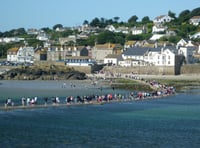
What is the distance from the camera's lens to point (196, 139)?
24.4 meters

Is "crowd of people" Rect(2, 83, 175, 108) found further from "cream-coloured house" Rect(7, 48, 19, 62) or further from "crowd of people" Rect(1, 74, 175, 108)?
"cream-coloured house" Rect(7, 48, 19, 62)

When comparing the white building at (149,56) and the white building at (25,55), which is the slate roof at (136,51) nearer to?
the white building at (149,56)

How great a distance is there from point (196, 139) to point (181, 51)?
4998 cm

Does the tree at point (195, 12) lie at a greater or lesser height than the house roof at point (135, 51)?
greater

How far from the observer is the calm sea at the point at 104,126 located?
23328mm

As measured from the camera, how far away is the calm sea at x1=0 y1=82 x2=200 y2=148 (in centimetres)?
2333

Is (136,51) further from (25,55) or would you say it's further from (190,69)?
(25,55)

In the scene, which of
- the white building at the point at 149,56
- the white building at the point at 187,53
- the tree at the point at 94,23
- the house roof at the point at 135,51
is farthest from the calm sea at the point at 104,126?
the tree at the point at 94,23

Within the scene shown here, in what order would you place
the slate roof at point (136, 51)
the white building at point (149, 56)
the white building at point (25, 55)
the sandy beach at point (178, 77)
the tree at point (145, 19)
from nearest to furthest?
1. the sandy beach at point (178, 77)
2. the white building at point (149, 56)
3. the slate roof at point (136, 51)
4. the white building at point (25, 55)
5. the tree at point (145, 19)

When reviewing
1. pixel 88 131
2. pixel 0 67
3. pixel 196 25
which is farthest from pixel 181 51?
pixel 88 131

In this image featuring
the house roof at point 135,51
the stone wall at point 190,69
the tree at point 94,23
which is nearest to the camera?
the stone wall at point 190,69

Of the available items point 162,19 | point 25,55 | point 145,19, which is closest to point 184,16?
point 162,19

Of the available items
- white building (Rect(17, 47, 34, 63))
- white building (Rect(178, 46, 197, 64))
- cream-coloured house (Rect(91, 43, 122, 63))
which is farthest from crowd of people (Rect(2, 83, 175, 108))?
white building (Rect(17, 47, 34, 63))

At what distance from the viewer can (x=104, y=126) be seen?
27.5 metres
